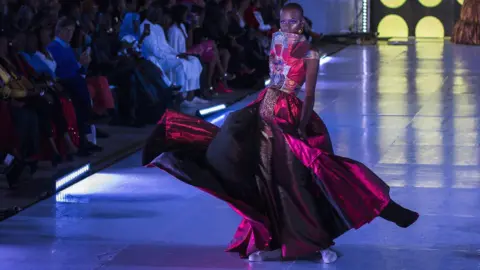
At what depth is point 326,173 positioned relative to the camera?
17.6 feet

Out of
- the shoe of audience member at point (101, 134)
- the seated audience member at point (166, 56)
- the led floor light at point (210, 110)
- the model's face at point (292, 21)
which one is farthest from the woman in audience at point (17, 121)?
the led floor light at point (210, 110)

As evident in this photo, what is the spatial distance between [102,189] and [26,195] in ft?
1.95

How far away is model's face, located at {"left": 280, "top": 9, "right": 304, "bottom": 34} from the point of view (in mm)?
5555

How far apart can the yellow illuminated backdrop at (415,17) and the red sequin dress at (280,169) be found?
74.2 feet

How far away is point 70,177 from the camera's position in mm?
7957

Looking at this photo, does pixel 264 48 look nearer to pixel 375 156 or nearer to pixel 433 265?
pixel 375 156

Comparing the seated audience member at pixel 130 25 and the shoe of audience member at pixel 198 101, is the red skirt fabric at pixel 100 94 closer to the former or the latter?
the seated audience member at pixel 130 25

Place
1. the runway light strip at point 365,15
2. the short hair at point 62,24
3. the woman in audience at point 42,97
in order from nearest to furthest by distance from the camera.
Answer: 1. the woman in audience at point 42,97
2. the short hair at point 62,24
3. the runway light strip at point 365,15

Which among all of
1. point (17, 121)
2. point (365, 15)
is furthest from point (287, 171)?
point (365, 15)

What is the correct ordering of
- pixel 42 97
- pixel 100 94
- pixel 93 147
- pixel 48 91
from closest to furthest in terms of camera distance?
1. pixel 42 97
2. pixel 48 91
3. pixel 93 147
4. pixel 100 94

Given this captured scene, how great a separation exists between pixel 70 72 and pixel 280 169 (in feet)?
12.0

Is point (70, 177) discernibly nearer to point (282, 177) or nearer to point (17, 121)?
point (17, 121)

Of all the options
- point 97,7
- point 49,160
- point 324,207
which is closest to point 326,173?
point 324,207

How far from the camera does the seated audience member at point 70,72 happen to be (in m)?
8.62
